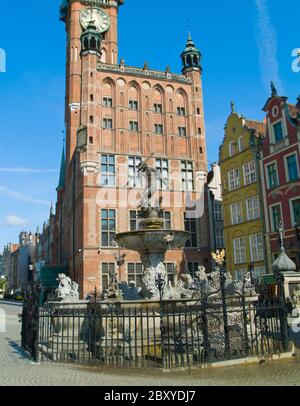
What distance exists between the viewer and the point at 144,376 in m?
8.20

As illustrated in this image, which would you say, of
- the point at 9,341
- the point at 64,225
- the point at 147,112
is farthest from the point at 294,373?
the point at 64,225

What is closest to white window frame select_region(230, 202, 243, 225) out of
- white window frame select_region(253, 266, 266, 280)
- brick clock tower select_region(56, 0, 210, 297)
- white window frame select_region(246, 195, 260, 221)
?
white window frame select_region(246, 195, 260, 221)

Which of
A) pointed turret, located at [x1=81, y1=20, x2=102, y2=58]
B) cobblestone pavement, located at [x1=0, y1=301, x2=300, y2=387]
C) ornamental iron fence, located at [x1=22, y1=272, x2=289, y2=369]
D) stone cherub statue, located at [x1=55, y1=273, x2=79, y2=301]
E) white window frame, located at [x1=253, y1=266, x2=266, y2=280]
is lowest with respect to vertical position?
cobblestone pavement, located at [x1=0, y1=301, x2=300, y2=387]

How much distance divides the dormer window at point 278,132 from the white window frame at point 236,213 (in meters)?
5.98

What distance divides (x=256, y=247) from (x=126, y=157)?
45.1 feet

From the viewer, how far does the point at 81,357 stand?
35.0 feet

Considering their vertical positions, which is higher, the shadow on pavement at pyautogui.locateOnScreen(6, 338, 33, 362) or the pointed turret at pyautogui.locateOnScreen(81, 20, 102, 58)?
the pointed turret at pyautogui.locateOnScreen(81, 20, 102, 58)

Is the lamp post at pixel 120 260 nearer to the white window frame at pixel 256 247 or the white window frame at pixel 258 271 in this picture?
the white window frame at pixel 256 247

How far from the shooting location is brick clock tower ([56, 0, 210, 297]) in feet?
111

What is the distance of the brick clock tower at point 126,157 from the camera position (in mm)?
33844

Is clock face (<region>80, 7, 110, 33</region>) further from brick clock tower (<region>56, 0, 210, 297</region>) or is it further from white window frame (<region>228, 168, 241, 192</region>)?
white window frame (<region>228, 168, 241, 192</region>)

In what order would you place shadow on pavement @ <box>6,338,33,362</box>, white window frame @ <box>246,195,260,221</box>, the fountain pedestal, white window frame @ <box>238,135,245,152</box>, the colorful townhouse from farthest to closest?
white window frame @ <box>238,135,245,152</box>
white window frame @ <box>246,195,260,221</box>
the colorful townhouse
the fountain pedestal
shadow on pavement @ <box>6,338,33,362</box>
